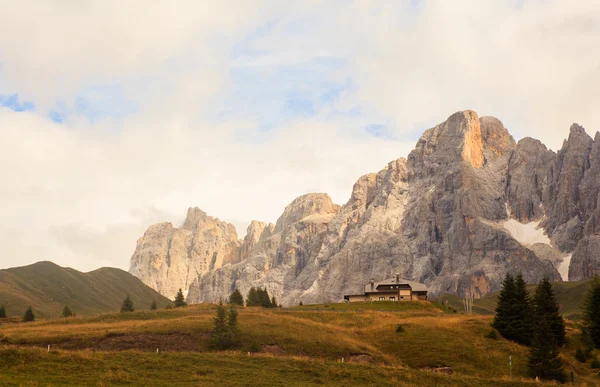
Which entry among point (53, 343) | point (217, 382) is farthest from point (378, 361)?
point (53, 343)

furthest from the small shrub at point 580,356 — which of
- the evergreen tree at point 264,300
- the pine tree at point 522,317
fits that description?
the evergreen tree at point 264,300

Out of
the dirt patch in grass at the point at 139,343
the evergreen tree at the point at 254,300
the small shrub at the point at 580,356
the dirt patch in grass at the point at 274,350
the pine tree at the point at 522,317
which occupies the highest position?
the evergreen tree at the point at 254,300

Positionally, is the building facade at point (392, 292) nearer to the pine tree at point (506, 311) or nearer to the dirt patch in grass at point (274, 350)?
the pine tree at point (506, 311)

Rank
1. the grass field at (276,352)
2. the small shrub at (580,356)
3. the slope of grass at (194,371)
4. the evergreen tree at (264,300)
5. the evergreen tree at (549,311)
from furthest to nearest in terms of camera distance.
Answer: the evergreen tree at (264,300)
the evergreen tree at (549,311)
the small shrub at (580,356)
the grass field at (276,352)
the slope of grass at (194,371)

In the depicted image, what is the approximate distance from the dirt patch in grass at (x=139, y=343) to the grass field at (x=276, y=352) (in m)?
0.11

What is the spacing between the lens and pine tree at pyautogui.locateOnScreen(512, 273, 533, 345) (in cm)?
7069

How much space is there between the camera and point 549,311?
74.8 metres

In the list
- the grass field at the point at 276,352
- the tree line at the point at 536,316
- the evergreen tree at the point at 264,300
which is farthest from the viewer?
the evergreen tree at the point at 264,300

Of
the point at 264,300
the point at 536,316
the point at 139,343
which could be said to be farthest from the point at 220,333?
the point at 264,300

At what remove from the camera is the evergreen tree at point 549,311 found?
238ft

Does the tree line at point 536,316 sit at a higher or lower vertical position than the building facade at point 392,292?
lower

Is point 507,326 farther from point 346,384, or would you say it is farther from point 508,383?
point 346,384

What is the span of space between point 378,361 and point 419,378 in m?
12.6

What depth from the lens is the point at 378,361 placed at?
61688mm
